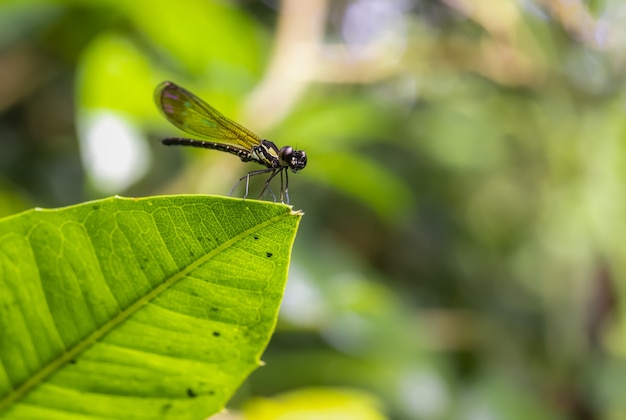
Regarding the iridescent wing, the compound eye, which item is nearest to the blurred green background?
the iridescent wing

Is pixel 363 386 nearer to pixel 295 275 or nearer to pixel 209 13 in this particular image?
pixel 295 275

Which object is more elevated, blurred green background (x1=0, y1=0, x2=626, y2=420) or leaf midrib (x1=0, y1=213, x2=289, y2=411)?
blurred green background (x1=0, y1=0, x2=626, y2=420)

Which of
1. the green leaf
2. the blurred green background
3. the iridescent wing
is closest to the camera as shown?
the green leaf

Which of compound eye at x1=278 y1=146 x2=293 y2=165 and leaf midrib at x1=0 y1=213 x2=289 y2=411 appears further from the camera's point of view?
compound eye at x1=278 y1=146 x2=293 y2=165

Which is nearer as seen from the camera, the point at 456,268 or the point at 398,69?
the point at 398,69

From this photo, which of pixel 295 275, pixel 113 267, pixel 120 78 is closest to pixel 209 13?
pixel 120 78

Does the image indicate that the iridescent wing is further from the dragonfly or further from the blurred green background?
the blurred green background

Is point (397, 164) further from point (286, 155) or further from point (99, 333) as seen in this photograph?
point (99, 333)

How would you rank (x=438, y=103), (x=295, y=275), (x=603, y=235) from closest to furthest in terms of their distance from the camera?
(x=295, y=275), (x=603, y=235), (x=438, y=103)
